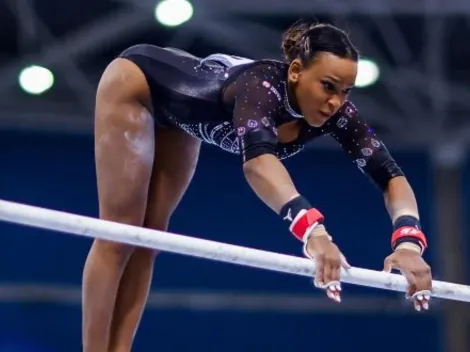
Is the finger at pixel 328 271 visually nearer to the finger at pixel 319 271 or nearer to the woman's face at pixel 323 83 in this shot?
the finger at pixel 319 271

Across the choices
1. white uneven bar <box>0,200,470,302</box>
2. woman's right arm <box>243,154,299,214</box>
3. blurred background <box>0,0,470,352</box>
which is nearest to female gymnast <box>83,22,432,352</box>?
woman's right arm <box>243,154,299,214</box>

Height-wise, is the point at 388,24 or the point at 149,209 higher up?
the point at 388,24

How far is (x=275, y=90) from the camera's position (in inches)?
111

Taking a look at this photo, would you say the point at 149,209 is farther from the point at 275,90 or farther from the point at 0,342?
the point at 0,342

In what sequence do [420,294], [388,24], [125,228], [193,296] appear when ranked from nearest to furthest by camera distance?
1. [125,228]
2. [420,294]
3. [388,24]
4. [193,296]

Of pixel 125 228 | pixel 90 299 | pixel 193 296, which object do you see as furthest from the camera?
pixel 193 296

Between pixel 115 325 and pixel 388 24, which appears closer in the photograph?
pixel 115 325

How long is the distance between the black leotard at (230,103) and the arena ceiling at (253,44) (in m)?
3.44

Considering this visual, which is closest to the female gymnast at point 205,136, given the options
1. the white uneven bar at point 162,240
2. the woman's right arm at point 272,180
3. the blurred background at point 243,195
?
the woman's right arm at point 272,180

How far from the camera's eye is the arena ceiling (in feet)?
21.6

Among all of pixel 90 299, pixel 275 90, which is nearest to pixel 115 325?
pixel 90 299

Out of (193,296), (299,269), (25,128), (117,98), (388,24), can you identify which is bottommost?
(299,269)

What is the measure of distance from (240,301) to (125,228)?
198 inches

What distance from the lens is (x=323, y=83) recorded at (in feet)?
9.16
